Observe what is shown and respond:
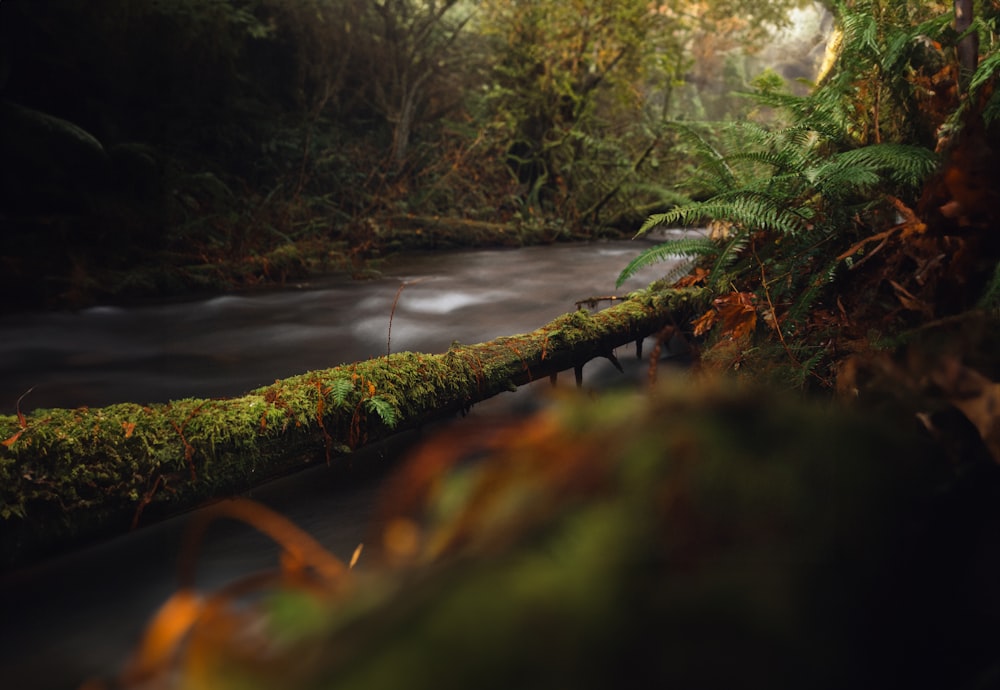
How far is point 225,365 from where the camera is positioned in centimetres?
484

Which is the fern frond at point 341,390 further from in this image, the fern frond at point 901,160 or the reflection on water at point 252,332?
the fern frond at point 901,160

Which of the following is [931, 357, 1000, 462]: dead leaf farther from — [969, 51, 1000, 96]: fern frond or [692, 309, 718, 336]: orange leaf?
[692, 309, 718, 336]: orange leaf

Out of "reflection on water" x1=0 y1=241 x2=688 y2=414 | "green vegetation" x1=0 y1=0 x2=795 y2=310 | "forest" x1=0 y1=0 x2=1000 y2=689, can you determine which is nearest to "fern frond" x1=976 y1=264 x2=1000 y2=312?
"forest" x1=0 y1=0 x2=1000 y2=689

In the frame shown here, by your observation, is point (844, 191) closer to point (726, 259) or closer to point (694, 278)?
point (726, 259)

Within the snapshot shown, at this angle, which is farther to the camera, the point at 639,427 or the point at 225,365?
the point at 225,365

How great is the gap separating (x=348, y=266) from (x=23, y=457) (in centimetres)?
726

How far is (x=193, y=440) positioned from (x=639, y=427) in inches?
88.1

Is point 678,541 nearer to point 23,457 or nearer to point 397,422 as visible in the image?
point 23,457

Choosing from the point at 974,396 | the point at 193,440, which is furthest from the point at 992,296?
the point at 193,440

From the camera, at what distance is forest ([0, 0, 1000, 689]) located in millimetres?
380

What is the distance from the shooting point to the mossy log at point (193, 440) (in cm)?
205

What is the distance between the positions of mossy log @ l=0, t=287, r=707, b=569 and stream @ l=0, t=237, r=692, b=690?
0.83 ft

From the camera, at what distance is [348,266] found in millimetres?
9125

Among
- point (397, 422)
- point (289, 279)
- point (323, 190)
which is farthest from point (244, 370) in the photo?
point (323, 190)
